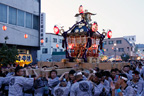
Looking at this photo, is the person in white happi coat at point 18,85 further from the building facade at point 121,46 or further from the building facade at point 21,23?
the building facade at point 121,46

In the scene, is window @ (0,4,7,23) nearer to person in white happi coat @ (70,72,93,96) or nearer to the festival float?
the festival float

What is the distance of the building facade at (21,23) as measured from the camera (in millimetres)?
21781

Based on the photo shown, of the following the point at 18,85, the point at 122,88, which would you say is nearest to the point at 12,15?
the point at 18,85

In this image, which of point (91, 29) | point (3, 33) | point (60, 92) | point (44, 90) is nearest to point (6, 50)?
point (3, 33)

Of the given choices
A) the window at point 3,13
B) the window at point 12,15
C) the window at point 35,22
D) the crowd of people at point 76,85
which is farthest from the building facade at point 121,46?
the crowd of people at point 76,85

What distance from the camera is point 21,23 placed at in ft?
78.6

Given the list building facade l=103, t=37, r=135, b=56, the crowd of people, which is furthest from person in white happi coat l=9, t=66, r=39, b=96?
building facade l=103, t=37, r=135, b=56

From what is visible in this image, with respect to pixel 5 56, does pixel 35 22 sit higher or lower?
higher

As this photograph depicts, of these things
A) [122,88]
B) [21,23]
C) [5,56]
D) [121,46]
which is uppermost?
[21,23]

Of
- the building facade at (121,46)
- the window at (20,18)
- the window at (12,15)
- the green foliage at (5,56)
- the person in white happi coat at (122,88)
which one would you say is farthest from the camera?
the building facade at (121,46)

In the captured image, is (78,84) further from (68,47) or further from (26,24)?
(26,24)

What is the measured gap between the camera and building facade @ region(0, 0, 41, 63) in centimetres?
2178

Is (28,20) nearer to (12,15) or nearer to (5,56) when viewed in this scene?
(12,15)

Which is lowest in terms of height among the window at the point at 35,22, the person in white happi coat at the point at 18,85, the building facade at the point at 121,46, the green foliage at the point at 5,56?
the person in white happi coat at the point at 18,85
